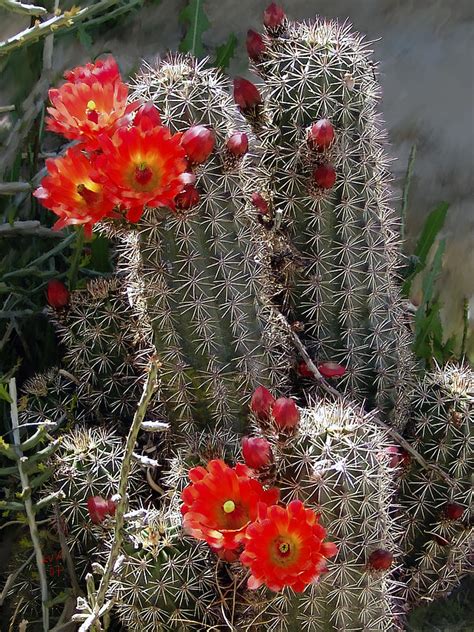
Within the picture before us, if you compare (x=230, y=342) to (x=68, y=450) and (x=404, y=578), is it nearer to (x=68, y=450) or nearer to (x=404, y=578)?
(x=68, y=450)

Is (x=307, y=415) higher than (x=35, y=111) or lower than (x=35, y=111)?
lower

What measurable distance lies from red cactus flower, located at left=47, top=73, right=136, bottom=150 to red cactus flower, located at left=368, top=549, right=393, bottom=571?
67 centimetres

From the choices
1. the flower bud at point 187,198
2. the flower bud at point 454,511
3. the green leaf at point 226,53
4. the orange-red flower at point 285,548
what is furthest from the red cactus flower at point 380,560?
the green leaf at point 226,53

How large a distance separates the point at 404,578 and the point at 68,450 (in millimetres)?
578

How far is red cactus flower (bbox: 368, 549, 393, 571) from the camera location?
1120 millimetres

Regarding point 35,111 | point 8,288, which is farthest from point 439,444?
point 35,111

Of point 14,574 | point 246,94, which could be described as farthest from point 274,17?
point 14,574

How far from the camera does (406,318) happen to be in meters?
1.71

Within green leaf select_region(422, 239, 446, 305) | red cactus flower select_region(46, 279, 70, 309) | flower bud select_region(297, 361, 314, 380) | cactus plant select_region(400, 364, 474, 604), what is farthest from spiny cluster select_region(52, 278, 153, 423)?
green leaf select_region(422, 239, 446, 305)

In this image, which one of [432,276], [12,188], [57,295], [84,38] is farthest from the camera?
[84,38]

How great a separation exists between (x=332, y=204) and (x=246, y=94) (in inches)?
8.3

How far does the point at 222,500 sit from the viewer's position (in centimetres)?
109

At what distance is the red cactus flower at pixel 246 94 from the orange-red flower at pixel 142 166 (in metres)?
0.24

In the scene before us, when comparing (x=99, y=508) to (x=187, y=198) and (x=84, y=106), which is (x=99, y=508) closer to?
(x=187, y=198)
